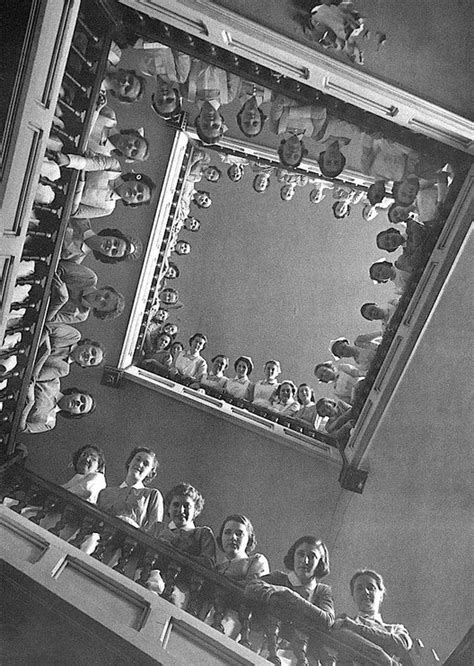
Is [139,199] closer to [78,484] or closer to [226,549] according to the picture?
[78,484]

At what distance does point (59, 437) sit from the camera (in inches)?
392

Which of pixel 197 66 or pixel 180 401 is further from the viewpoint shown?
pixel 180 401

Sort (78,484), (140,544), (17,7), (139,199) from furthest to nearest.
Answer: (139,199)
(78,484)
(140,544)
(17,7)

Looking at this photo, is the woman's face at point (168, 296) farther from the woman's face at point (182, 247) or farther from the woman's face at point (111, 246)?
the woman's face at point (111, 246)

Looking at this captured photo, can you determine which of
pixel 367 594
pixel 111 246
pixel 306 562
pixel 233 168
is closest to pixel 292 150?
pixel 111 246

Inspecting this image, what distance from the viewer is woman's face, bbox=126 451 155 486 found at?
6312mm

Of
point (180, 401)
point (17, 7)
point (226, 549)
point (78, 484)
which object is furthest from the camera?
point (180, 401)

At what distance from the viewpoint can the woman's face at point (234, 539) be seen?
5.15 meters

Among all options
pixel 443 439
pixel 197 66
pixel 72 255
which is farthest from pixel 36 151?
pixel 443 439

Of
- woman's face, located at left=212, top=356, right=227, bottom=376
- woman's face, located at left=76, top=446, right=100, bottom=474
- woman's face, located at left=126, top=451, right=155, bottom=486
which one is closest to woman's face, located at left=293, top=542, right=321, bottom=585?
woman's face, located at left=126, top=451, right=155, bottom=486

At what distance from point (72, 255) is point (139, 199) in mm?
1060

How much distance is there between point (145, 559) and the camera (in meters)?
4.55

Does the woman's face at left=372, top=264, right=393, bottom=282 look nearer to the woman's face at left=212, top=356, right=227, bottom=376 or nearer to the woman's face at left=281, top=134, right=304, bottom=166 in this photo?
the woman's face at left=281, top=134, right=304, bottom=166

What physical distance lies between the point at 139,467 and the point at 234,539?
5.17 ft
